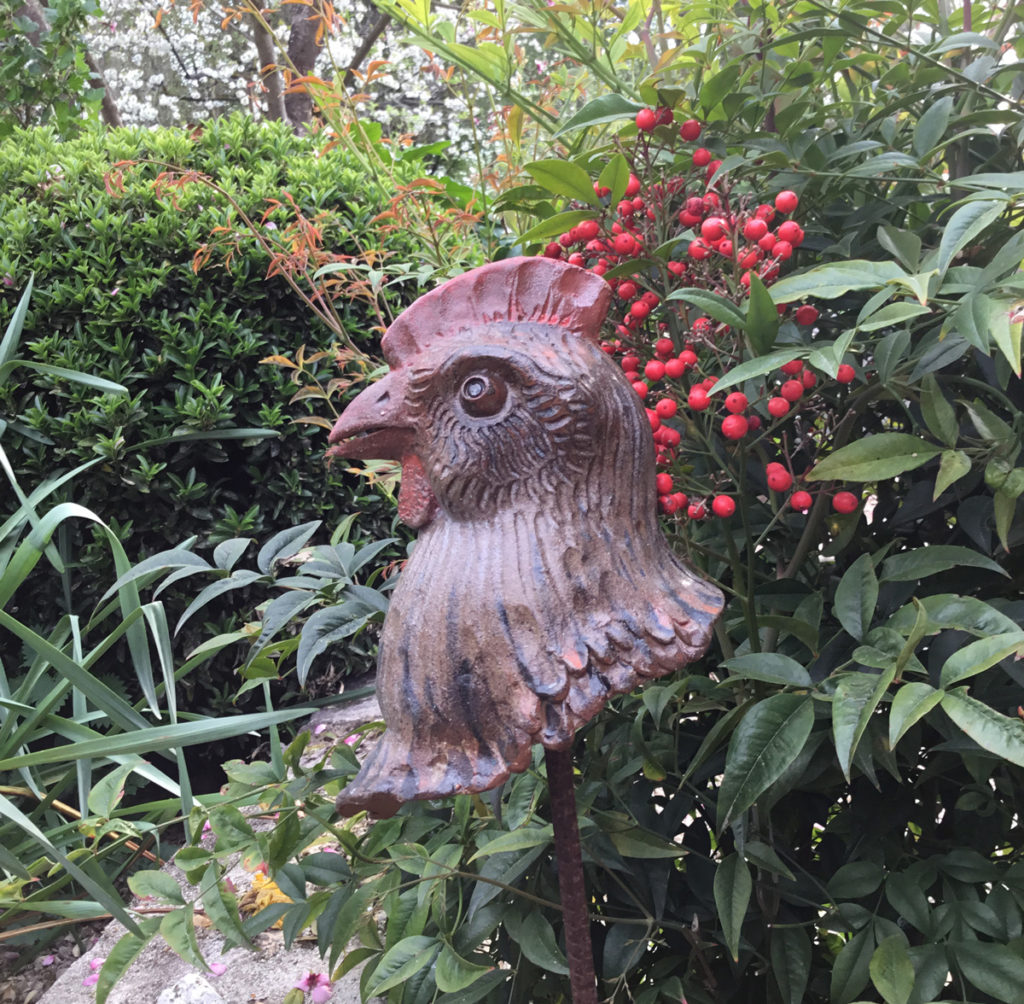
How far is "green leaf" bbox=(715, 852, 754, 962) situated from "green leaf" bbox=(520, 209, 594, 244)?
63 cm

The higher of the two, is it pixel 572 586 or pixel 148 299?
pixel 148 299

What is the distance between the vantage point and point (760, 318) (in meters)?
0.64

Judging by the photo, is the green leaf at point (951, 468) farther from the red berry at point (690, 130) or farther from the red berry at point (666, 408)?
the red berry at point (690, 130)

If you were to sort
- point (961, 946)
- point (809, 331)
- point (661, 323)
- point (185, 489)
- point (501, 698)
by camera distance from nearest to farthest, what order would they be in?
point (501, 698)
point (961, 946)
point (809, 331)
point (661, 323)
point (185, 489)

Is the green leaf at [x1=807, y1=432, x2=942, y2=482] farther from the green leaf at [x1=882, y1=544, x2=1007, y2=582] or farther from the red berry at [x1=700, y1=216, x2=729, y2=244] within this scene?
the red berry at [x1=700, y1=216, x2=729, y2=244]

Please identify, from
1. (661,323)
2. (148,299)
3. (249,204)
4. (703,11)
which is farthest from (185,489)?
(703,11)

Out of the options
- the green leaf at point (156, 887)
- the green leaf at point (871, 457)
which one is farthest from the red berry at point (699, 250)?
the green leaf at point (156, 887)

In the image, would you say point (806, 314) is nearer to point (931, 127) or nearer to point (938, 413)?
point (938, 413)

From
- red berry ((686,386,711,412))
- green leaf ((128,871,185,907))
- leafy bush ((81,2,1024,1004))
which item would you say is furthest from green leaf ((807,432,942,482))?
green leaf ((128,871,185,907))

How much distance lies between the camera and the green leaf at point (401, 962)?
760 millimetres

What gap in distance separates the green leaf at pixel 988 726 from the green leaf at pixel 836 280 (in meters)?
0.31

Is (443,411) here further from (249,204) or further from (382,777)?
(249,204)

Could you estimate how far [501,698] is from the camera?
57 cm

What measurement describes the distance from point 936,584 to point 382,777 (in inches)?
23.6
